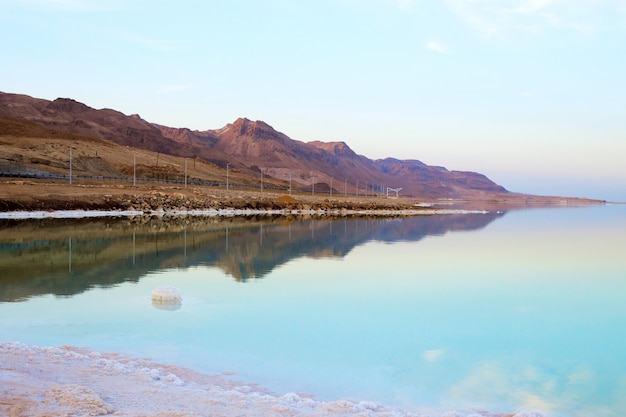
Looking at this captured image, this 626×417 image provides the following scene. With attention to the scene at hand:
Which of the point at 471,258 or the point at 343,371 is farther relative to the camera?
the point at 471,258

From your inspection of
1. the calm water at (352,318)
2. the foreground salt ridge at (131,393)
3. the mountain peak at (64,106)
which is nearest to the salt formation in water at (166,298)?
the calm water at (352,318)

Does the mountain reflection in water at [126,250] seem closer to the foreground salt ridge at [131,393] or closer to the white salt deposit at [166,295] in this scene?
the white salt deposit at [166,295]

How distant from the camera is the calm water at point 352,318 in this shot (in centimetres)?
843

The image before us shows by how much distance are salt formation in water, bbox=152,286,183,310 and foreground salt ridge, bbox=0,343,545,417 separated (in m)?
4.63

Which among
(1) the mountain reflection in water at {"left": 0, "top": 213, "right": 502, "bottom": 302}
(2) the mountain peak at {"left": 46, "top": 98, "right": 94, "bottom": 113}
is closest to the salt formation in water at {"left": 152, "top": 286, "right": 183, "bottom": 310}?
(1) the mountain reflection in water at {"left": 0, "top": 213, "right": 502, "bottom": 302}

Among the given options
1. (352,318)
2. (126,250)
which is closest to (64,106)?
(126,250)

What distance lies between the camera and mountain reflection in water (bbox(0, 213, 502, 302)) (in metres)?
16.5

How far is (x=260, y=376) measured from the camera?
8.32 m

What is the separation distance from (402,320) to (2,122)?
12400cm

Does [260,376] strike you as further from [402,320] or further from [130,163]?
[130,163]

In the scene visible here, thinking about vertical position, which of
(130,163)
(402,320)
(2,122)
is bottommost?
(402,320)

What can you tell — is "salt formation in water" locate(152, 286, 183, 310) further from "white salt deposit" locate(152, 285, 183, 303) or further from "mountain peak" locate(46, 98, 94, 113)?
"mountain peak" locate(46, 98, 94, 113)

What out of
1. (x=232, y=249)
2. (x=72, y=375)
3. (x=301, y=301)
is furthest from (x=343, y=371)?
(x=232, y=249)

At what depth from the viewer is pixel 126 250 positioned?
2364cm
